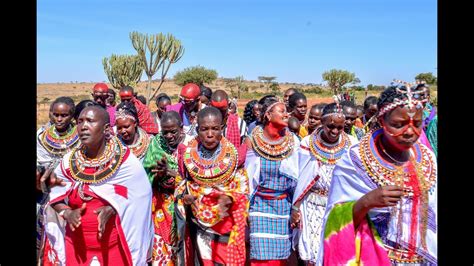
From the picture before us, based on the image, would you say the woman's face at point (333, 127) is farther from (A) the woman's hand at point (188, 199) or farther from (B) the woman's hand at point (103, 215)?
(B) the woman's hand at point (103, 215)

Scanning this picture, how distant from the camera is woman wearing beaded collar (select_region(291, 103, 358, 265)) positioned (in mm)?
5148

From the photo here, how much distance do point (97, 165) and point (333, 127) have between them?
2620 mm

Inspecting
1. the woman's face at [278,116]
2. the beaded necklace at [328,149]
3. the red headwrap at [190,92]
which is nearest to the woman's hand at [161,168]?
the woman's face at [278,116]

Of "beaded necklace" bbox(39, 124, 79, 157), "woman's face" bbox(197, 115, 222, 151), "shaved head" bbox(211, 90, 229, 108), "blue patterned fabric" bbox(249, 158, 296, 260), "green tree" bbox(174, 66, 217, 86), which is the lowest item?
"blue patterned fabric" bbox(249, 158, 296, 260)

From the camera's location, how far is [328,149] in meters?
5.23

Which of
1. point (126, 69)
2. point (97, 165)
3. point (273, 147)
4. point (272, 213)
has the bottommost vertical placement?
point (272, 213)

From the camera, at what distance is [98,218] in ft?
12.7

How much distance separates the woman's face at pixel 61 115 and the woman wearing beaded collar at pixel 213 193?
1.65m

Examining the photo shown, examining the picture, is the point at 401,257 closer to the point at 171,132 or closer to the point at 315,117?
the point at 171,132

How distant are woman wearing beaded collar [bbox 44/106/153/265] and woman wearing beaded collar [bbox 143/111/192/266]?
83 cm

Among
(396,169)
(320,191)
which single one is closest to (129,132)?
(320,191)

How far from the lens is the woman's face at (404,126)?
119 inches

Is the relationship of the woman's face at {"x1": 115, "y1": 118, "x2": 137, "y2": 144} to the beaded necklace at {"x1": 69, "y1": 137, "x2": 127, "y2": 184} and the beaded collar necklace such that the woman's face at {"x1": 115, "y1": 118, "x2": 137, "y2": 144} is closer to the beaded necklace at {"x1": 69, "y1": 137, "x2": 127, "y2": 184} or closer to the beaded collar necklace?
the beaded necklace at {"x1": 69, "y1": 137, "x2": 127, "y2": 184}

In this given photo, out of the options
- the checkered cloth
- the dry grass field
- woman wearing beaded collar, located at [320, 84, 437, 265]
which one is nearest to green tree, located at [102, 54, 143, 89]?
the dry grass field
